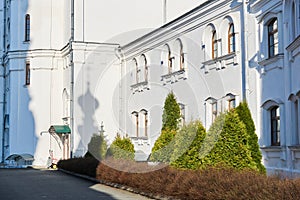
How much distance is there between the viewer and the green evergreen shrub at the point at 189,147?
1515 centimetres

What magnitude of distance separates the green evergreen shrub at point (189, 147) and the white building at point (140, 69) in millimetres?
2588

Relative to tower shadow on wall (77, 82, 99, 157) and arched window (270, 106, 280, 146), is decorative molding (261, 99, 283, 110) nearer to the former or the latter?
arched window (270, 106, 280, 146)

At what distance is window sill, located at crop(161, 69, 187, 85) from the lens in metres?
22.6

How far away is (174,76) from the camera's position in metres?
23.5

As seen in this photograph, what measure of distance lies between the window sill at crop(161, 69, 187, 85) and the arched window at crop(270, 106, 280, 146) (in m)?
6.41

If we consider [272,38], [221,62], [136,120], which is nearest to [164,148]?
[221,62]

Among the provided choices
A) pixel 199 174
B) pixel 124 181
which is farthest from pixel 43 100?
pixel 199 174

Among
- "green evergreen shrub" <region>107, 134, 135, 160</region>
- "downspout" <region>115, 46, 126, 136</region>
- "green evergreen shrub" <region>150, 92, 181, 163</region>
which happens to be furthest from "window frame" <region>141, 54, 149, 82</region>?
"green evergreen shrub" <region>150, 92, 181, 163</region>

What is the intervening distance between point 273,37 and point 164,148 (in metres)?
5.07

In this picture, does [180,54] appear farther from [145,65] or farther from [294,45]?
[294,45]

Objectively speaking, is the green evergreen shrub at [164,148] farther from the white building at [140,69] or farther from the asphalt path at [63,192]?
the white building at [140,69]

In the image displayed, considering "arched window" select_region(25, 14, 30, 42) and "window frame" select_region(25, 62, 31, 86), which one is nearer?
"window frame" select_region(25, 62, 31, 86)

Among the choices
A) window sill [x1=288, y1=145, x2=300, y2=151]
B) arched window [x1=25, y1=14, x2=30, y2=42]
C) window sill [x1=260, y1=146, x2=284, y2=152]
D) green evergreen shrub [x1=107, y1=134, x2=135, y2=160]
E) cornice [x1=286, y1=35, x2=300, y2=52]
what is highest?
arched window [x1=25, y1=14, x2=30, y2=42]

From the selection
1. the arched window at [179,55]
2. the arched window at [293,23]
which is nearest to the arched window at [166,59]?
the arched window at [179,55]
